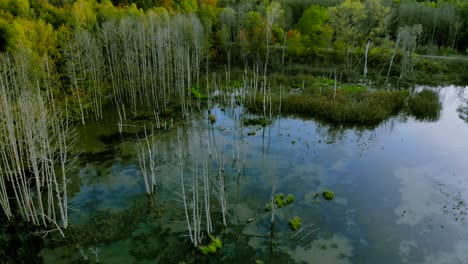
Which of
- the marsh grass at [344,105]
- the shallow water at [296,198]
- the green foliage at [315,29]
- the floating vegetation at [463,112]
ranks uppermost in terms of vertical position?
the green foliage at [315,29]

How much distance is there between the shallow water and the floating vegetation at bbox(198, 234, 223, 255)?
0.24m

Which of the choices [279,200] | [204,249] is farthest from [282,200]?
[204,249]

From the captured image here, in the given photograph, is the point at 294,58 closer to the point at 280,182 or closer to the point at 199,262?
the point at 280,182

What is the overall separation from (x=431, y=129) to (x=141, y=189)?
903 inches

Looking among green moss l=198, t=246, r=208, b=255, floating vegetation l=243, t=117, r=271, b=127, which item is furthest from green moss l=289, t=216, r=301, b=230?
floating vegetation l=243, t=117, r=271, b=127

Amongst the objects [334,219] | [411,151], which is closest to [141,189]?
[334,219]

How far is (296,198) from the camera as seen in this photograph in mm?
18359

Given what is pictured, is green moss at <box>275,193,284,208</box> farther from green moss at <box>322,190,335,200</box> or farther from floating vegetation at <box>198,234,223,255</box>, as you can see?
floating vegetation at <box>198,234,223,255</box>

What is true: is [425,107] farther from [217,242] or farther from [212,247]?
[212,247]

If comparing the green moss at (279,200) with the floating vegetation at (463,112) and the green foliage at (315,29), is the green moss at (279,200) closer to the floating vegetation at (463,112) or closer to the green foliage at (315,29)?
the floating vegetation at (463,112)

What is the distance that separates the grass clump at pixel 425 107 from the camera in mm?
31156

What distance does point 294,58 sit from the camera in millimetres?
52312

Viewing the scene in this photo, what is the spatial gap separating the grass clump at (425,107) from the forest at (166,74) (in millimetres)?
119

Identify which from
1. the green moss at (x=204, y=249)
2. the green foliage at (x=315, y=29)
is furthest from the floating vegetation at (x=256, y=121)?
the green foliage at (x=315, y=29)
